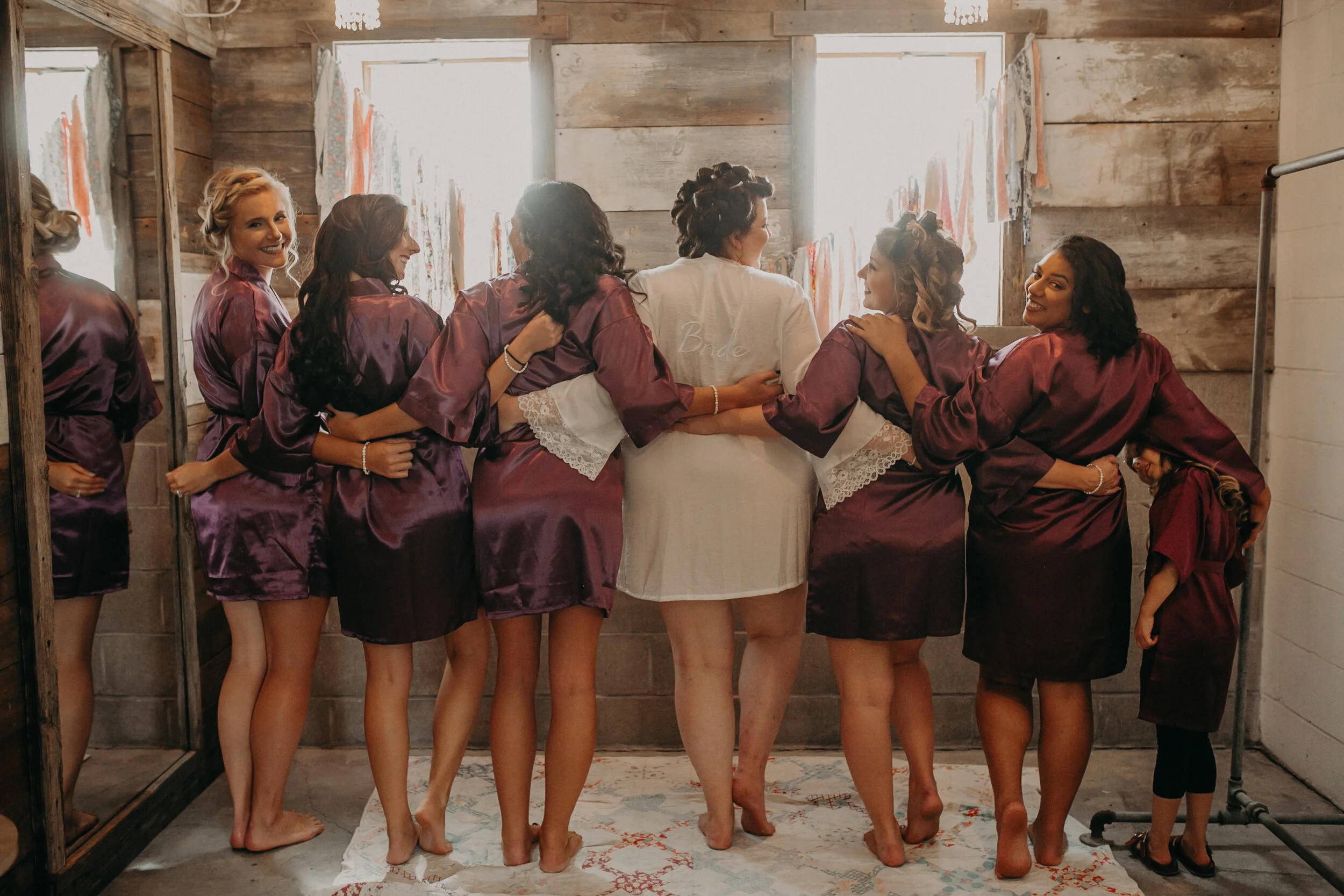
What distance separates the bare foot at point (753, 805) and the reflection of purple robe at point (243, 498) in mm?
1094

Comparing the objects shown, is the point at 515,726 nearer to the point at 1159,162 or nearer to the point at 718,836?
the point at 718,836

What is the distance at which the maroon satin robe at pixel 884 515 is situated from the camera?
231cm

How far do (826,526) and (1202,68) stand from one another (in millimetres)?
1850

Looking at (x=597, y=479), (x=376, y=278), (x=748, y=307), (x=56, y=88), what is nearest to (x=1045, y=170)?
(x=748, y=307)

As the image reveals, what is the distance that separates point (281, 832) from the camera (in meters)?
2.66

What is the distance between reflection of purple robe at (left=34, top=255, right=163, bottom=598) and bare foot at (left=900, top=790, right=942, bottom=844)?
1.92 metres

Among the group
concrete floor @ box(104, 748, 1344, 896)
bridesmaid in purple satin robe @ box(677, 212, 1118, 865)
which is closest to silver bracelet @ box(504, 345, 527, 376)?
bridesmaid in purple satin robe @ box(677, 212, 1118, 865)

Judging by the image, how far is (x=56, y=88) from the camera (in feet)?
7.72

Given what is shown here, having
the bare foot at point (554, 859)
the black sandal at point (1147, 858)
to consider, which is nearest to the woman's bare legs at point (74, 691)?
the bare foot at point (554, 859)

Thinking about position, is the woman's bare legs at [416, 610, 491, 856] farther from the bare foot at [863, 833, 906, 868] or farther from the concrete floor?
the bare foot at [863, 833, 906, 868]

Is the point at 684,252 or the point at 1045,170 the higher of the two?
the point at 1045,170

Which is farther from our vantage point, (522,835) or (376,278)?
(522,835)

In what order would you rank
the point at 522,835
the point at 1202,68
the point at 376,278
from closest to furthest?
the point at 376,278, the point at 522,835, the point at 1202,68

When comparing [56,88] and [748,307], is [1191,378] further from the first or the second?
[56,88]
